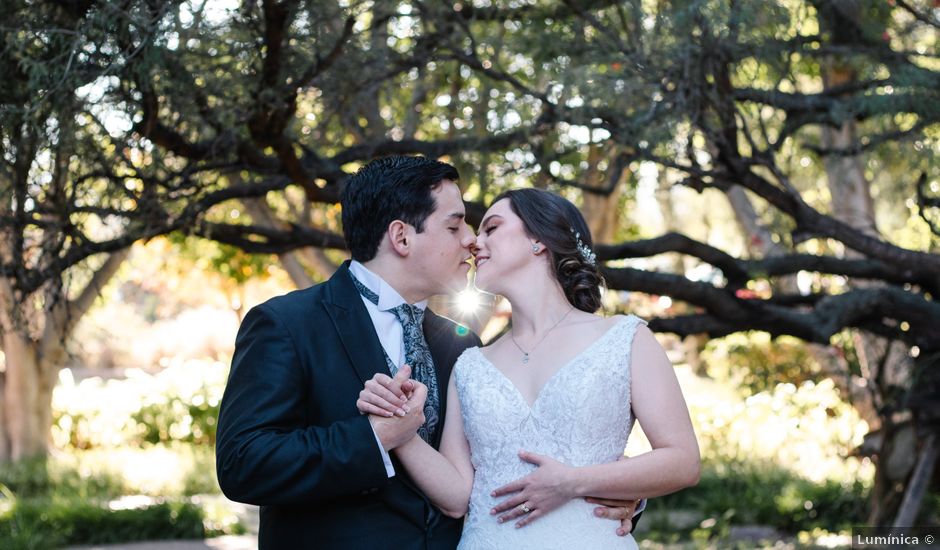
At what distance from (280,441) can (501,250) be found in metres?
0.92

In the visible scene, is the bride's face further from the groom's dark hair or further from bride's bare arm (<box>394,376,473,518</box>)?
bride's bare arm (<box>394,376,473,518</box>)

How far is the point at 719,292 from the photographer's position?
6426mm

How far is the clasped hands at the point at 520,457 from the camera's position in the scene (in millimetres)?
2693

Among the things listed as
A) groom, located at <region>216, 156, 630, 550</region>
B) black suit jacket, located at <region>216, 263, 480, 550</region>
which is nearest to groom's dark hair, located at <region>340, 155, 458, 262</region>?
groom, located at <region>216, 156, 630, 550</region>

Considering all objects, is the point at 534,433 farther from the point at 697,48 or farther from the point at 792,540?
the point at 792,540

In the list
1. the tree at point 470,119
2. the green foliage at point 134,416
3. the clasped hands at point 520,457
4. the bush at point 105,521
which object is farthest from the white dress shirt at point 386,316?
the green foliage at point 134,416

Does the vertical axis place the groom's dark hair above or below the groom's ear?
above

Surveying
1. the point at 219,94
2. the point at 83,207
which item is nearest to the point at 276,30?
the point at 219,94

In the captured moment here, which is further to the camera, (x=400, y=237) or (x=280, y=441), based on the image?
(x=400, y=237)

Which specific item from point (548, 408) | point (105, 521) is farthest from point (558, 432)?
point (105, 521)

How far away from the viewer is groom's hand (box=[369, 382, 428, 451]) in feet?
9.00

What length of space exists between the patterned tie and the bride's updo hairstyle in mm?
420

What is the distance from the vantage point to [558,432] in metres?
3.04

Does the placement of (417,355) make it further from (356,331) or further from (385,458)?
(385,458)
